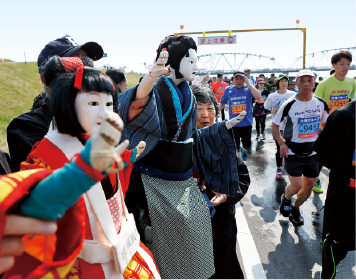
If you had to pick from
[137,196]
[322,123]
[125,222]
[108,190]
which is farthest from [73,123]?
[322,123]

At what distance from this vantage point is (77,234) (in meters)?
0.75

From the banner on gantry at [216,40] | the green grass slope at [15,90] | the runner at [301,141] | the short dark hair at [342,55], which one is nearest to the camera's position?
the runner at [301,141]

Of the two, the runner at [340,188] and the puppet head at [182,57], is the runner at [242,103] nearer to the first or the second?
the runner at [340,188]

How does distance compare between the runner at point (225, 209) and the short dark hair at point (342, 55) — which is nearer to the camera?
the runner at point (225, 209)

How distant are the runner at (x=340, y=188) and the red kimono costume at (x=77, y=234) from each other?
1.65 meters

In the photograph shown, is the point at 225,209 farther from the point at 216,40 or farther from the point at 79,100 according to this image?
the point at 216,40

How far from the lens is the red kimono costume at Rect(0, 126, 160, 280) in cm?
71

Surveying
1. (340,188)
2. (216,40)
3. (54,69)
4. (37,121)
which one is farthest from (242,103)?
(216,40)

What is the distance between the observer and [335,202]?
218 cm

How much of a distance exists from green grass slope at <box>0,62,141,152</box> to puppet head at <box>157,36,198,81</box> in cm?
565

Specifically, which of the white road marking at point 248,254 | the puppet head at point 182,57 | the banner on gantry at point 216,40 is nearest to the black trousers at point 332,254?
the white road marking at point 248,254

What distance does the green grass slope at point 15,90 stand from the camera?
9.85 metres

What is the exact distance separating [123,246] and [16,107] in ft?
→ 39.6

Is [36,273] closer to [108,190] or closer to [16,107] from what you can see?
[108,190]
